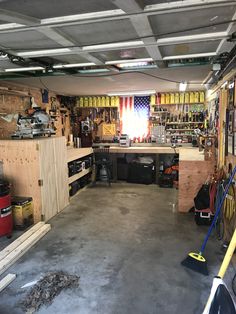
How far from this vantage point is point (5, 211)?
132 inches

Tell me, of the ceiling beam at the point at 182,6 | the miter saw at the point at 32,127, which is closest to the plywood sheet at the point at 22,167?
the miter saw at the point at 32,127

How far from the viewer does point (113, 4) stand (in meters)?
1.65

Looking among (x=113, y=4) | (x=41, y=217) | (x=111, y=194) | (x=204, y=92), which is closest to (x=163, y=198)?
(x=111, y=194)

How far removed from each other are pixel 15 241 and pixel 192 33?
123 inches

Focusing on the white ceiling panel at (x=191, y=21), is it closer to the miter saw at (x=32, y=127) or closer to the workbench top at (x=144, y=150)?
the miter saw at (x=32, y=127)

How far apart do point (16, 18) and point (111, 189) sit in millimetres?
4530

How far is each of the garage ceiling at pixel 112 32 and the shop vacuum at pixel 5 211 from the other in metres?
1.64

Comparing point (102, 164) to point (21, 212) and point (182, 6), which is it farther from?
point (182, 6)

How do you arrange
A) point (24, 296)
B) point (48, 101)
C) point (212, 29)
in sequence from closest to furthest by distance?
1. point (212, 29)
2. point (24, 296)
3. point (48, 101)

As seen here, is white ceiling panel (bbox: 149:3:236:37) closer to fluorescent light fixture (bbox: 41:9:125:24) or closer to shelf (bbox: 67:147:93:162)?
fluorescent light fixture (bbox: 41:9:125:24)

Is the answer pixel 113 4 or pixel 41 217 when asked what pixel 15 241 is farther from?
pixel 113 4

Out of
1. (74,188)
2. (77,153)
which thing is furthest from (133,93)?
(74,188)

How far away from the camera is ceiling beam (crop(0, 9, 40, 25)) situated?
1.71m

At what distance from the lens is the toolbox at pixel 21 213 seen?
3.69 m
